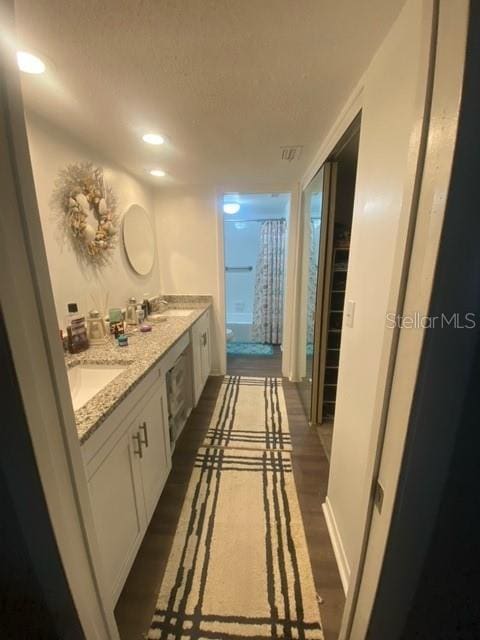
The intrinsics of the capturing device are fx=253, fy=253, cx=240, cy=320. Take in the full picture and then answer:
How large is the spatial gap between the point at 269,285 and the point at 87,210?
3.04 m

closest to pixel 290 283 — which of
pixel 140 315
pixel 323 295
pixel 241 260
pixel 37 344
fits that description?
pixel 323 295

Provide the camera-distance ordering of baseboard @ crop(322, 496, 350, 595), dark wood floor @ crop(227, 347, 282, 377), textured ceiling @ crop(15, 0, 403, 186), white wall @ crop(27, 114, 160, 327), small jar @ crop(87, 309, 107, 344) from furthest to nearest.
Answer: dark wood floor @ crop(227, 347, 282, 377) → small jar @ crop(87, 309, 107, 344) → white wall @ crop(27, 114, 160, 327) → baseboard @ crop(322, 496, 350, 595) → textured ceiling @ crop(15, 0, 403, 186)

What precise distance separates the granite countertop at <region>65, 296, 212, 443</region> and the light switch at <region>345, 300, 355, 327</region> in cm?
102

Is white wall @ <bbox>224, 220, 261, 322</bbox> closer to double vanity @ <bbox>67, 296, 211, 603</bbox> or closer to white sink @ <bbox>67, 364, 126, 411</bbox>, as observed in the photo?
double vanity @ <bbox>67, 296, 211, 603</bbox>

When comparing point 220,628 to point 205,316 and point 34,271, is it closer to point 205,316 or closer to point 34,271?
point 34,271

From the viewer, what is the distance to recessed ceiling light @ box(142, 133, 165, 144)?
1.62 m

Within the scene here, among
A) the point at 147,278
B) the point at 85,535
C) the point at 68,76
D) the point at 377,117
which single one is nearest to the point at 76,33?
the point at 68,76

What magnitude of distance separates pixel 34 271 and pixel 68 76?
1.19 m

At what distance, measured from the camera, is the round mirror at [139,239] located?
2332mm

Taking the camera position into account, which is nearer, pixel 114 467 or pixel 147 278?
pixel 114 467

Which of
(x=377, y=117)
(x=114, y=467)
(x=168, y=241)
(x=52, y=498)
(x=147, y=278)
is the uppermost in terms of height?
(x=377, y=117)

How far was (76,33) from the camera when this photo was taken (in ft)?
2.82

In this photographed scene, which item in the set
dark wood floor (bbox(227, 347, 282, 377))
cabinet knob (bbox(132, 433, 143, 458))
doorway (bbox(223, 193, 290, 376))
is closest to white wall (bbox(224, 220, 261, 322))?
doorway (bbox(223, 193, 290, 376))

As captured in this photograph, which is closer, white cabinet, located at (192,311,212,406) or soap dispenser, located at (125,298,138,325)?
soap dispenser, located at (125,298,138,325)
